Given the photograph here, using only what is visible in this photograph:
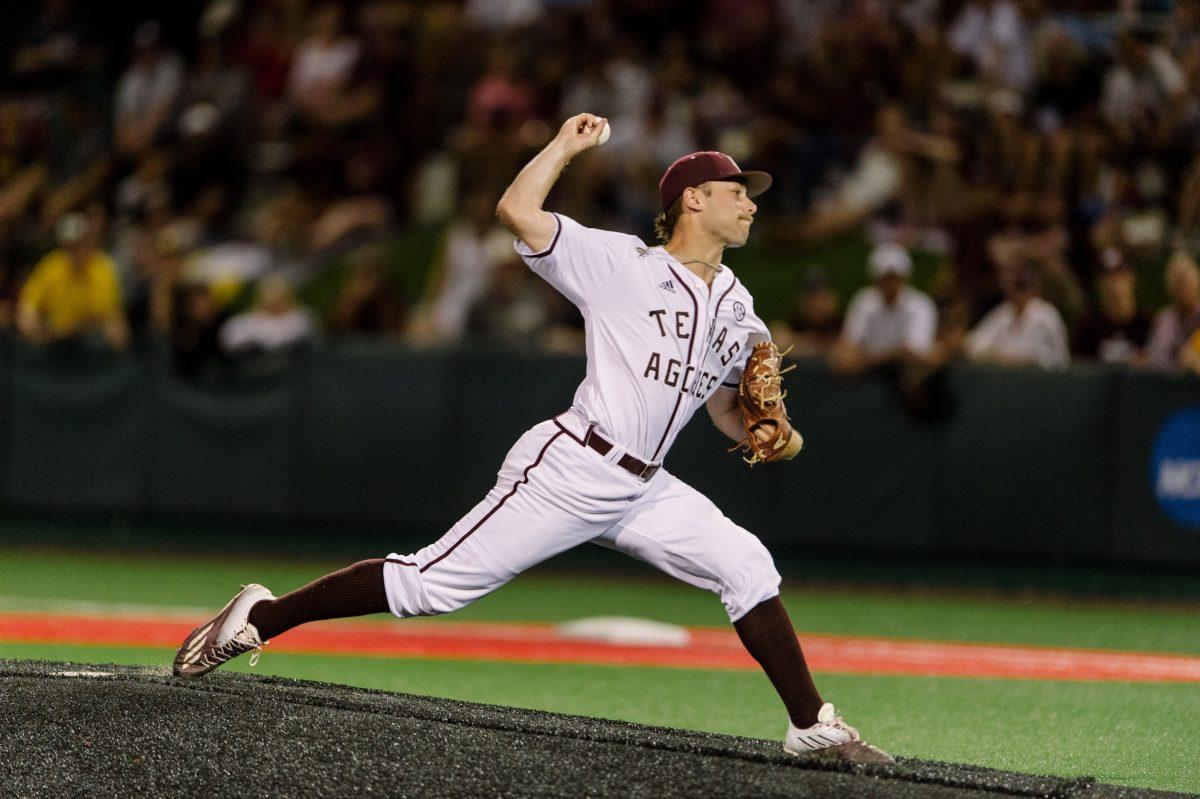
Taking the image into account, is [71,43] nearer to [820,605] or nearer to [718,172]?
[820,605]

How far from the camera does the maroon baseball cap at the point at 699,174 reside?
17.3 feet

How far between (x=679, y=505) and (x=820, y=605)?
5.32 m

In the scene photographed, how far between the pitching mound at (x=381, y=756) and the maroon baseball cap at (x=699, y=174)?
5.71ft

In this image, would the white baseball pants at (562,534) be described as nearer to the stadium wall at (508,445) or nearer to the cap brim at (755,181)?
the cap brim at (755,181)

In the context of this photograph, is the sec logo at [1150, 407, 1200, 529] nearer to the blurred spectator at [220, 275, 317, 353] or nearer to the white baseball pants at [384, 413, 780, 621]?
the blurred spectator at [220, 275, 317, 353]

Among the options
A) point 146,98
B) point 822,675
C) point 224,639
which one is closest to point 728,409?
point 224,639

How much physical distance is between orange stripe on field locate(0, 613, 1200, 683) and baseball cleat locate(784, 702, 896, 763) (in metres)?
2.96

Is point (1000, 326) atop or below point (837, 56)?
below

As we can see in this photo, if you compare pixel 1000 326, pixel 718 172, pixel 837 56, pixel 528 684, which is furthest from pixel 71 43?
pixel 718 172

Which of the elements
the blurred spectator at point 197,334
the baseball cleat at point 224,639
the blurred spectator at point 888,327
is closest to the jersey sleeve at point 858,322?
the blurred spectator at point 888,327

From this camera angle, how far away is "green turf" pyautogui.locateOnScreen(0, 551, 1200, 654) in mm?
9336

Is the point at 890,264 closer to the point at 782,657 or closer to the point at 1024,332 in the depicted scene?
the point at 1024,332

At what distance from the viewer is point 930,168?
12469 mm

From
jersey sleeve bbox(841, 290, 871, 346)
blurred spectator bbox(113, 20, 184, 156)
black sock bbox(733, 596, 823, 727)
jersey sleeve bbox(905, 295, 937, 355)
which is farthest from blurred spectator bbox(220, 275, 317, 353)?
black sock bbox(733, 596, 823, 727)
